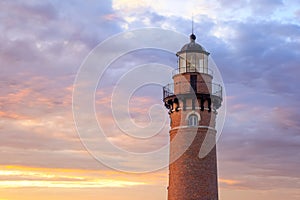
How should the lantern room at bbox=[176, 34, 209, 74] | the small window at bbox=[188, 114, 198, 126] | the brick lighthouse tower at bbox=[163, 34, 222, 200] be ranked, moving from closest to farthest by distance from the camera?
the brick lighthouse tower at bbox=[163, 34, 222, 200] → the small window at bbox=[188, 114, 198, 126] → the lantern room at bbox=[176, 34, 209, 74]

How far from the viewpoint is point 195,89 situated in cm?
4072

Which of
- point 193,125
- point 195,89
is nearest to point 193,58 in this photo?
point 195,89

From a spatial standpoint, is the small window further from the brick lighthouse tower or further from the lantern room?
the lantern room

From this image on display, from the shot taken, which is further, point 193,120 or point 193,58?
point 193,58

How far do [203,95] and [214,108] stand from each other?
171 cm

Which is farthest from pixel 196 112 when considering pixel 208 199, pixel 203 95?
pixel 208 199

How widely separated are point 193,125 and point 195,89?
Result: 2889mm

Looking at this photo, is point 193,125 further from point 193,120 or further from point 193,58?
point 193,58

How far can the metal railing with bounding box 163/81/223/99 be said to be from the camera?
4072cm

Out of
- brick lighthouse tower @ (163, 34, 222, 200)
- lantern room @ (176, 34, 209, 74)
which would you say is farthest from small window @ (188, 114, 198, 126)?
lantern room @ (176, 34, 209, 74)

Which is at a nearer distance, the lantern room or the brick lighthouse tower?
the brick lighthouse tower

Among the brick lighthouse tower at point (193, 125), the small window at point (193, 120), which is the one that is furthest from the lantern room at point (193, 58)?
the small window at point (193, 120)

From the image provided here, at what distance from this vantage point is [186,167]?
39.2 meters

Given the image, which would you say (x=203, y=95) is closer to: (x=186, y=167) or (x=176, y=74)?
(x=176, y=74)
